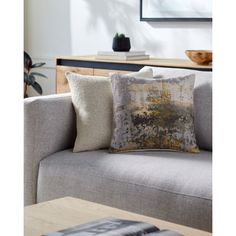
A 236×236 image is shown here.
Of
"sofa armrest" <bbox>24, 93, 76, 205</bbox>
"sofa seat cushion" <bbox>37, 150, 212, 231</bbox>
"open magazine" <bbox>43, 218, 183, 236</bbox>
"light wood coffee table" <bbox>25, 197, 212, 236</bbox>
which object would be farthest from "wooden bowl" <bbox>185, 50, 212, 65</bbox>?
"open magazine" <bbox>43, 218, 183, 236</bbox>

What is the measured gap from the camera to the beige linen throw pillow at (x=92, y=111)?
8.42 feet

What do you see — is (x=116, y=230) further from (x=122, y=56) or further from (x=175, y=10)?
(x=175, y=10)

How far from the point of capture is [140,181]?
7.04 feet

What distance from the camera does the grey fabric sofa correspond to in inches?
79.7

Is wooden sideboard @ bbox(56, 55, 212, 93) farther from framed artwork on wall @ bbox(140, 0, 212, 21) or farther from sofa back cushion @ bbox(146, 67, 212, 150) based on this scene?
sofa back cushion @ bbox(146, 67, 212, 150)

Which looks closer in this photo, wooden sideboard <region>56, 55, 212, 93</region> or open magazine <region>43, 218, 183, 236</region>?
open magazine <region>43, 218, 183, 236</region>

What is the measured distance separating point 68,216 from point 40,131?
93 centimetres

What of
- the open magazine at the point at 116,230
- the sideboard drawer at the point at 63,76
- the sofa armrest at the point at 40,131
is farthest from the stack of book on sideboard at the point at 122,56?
→ the open magazine at the point at 116,230

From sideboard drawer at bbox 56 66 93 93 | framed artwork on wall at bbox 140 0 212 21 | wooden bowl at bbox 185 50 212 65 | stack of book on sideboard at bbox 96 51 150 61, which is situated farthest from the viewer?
sideboard drawer at bbox 56 66 93 93

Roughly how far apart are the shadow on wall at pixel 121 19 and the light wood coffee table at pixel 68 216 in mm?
2345

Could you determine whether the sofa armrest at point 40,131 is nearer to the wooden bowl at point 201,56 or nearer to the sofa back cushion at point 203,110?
the sofa back cushion at point 203,110

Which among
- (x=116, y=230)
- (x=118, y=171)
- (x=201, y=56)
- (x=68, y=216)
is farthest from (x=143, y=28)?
(x=116, y=230)

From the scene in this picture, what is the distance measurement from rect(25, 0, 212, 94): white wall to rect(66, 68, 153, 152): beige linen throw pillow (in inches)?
49.2
